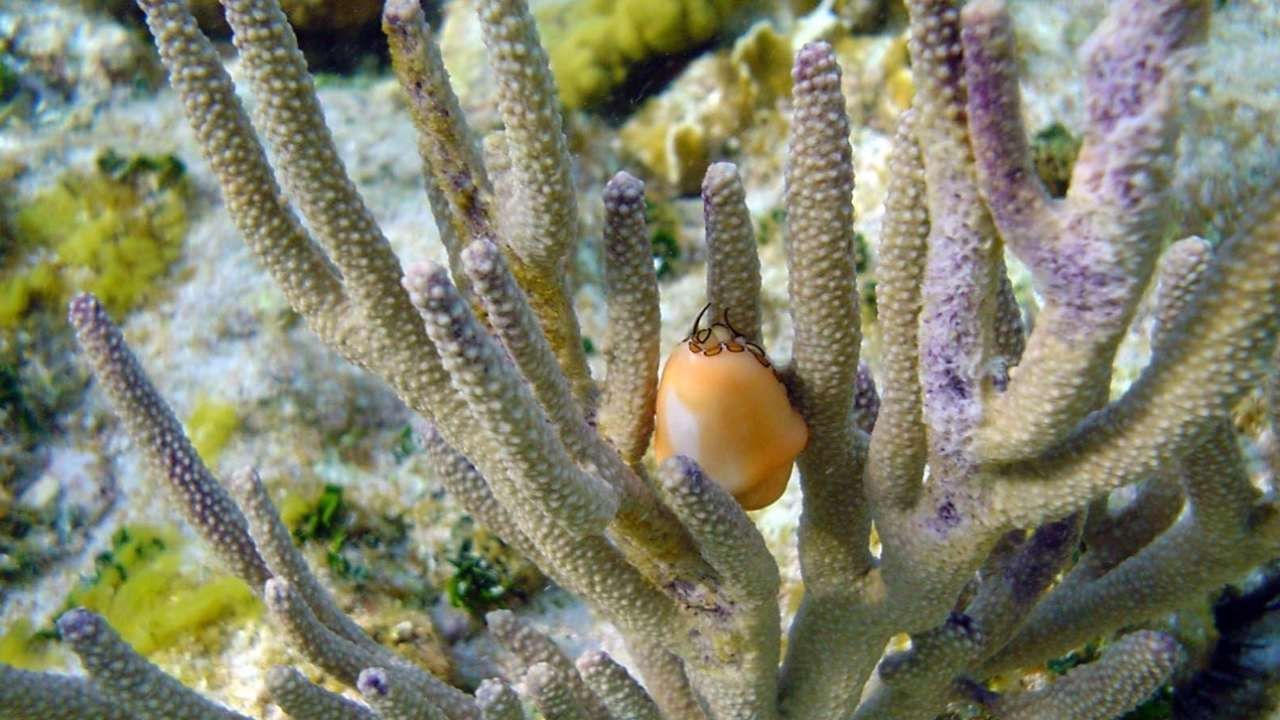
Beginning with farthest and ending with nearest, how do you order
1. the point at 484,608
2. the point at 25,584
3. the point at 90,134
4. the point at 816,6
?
the point at 816,6, the point at 90,134, the point at 25,584, the point at 484,608

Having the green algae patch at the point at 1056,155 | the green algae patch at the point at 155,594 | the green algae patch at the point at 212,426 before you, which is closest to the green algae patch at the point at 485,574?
the green algae patch at the point at 155,594

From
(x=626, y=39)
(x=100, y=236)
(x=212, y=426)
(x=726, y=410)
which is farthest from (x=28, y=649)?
(x=626, y=39)

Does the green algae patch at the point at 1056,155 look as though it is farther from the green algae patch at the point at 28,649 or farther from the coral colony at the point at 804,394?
the green algae patch at the point at 28,649

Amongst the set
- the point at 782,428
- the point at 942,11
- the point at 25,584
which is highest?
the point at 942,11

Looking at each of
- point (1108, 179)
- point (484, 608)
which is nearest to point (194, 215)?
point (484, 608)

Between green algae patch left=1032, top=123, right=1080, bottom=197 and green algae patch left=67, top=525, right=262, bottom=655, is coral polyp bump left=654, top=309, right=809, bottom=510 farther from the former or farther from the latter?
green algae patch left=1032, top=123, right=1080, bottom=197

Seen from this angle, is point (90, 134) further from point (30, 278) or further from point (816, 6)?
point (816, 6)

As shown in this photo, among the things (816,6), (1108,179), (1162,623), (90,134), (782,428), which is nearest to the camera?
(1108,179)

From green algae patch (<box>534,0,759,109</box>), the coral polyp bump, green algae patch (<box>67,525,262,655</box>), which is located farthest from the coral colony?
green algae patch (<box>534,0,759,109</box>)
